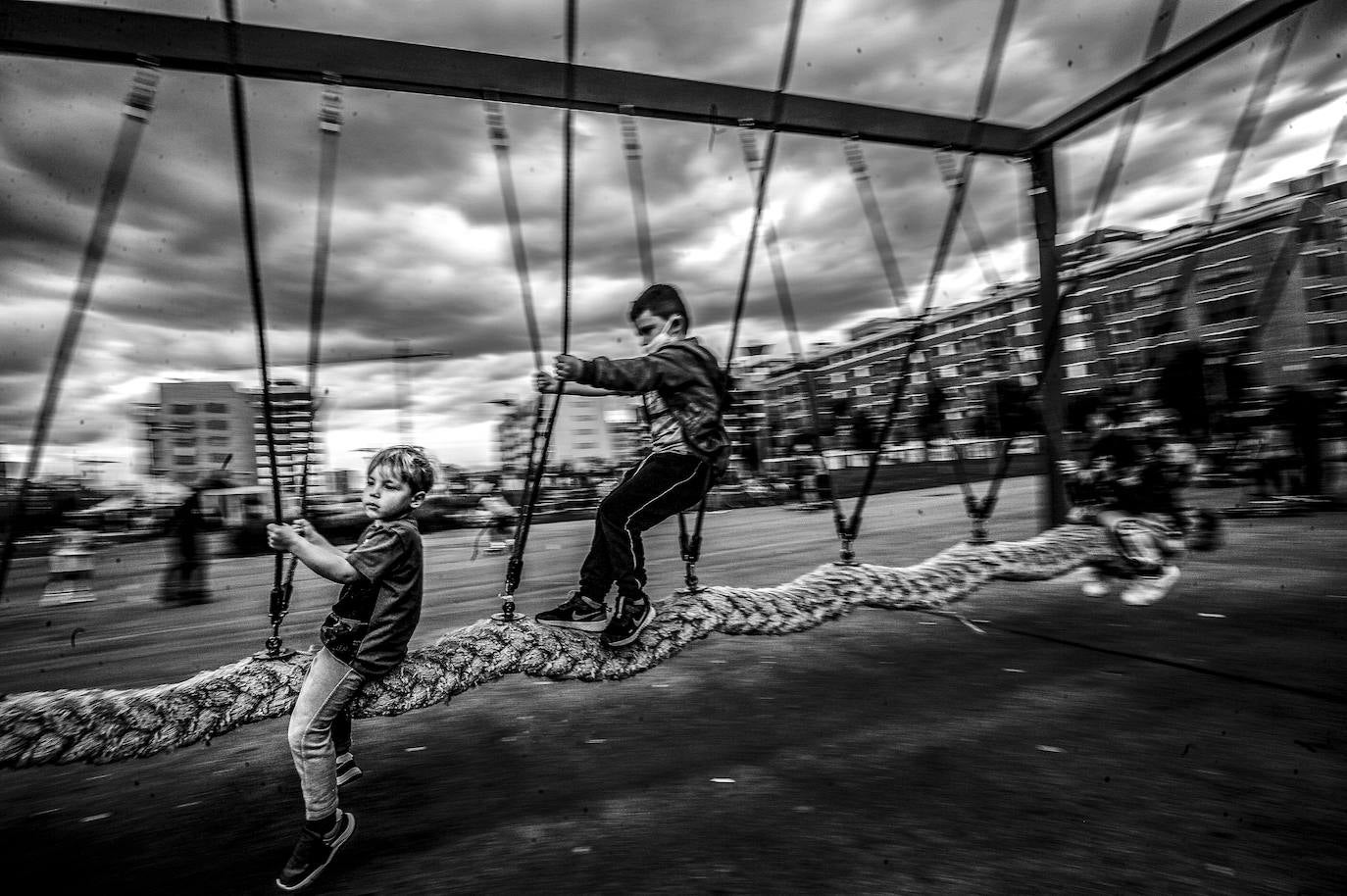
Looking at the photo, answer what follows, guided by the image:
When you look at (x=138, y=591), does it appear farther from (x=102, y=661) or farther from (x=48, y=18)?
(x=48, y=18)

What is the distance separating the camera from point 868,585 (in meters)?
4.48

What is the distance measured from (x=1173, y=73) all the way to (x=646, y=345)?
4.00 meters

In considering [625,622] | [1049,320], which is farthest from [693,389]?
[1049,320]

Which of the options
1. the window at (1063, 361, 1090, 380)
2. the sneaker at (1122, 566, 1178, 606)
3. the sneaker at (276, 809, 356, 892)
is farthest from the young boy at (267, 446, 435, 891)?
the window at (1063, 361, 1090, 380)

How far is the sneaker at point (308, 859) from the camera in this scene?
1.95 metres

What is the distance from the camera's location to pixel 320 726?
2.21 meters

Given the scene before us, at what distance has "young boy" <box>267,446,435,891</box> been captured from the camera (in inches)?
82.0

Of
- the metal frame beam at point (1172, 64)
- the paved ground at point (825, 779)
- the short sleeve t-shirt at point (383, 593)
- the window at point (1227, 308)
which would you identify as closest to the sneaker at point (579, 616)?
the paved ground at point (825, 779)

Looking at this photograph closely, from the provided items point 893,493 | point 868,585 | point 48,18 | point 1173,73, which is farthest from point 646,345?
point 893,493

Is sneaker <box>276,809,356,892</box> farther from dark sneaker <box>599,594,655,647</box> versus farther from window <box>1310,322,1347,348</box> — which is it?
window <box>1310,322,1347,348</box>

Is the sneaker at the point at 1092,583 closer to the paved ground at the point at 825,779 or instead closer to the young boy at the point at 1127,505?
the young boy at the point at 1127,505

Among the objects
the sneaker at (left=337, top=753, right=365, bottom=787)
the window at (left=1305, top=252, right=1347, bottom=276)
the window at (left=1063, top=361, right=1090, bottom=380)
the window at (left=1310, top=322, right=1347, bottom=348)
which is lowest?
the sneaker at (left=337, top=753, right=365, bottom=787)

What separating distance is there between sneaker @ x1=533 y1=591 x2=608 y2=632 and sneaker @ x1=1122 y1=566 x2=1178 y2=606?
332 cm

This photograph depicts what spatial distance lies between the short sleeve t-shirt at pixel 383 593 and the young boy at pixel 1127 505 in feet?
14.0
